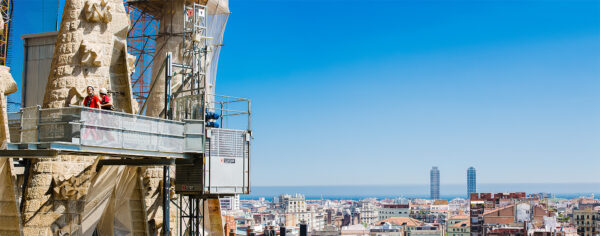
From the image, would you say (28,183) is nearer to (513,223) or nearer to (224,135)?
(224,135)

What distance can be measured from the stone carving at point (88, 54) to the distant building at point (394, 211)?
166 m

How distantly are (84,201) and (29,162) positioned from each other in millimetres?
1418

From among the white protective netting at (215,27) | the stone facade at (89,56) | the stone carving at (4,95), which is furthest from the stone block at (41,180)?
the white protective netting at (215,27)

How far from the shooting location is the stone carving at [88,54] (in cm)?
1577

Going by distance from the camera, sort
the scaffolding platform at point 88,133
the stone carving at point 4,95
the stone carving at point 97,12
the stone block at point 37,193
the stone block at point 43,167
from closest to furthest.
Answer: the scaffolding platform at point 88,133, the stone carving at point 4,95, the stone block at point 37,193, the stone block at point 43,167, the stone carving at point 97,12

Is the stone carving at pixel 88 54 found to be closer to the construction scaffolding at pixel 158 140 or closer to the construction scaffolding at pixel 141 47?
the construction scaffolding at pixel 158 140

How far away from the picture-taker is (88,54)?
15.8m

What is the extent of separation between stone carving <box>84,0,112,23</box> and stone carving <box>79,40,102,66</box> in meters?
0.57

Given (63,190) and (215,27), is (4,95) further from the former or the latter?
(215,27)

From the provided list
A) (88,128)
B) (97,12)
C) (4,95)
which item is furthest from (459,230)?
(88,128)

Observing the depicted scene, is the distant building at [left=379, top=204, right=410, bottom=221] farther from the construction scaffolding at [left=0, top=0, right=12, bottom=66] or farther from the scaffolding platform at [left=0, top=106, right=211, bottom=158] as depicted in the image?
the scaffolding platform at [left=0, top=106, right=211, bottom=158]

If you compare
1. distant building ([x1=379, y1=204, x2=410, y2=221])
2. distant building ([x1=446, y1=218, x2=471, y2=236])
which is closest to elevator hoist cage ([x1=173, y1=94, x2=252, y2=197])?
distant building ([x1=446, y1=218, x2=471, y2=236])

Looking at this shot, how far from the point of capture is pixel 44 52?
903 inches

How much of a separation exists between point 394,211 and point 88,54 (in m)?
174
